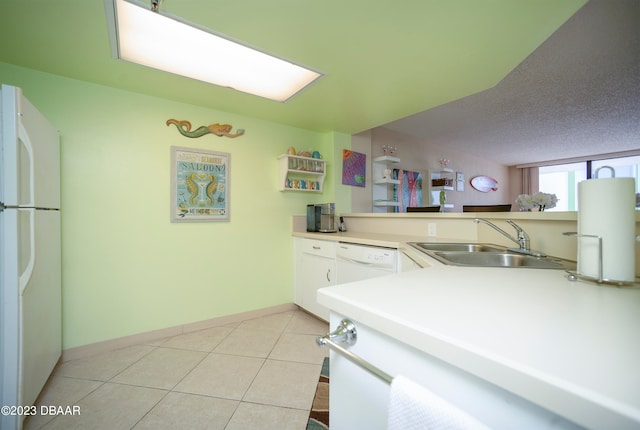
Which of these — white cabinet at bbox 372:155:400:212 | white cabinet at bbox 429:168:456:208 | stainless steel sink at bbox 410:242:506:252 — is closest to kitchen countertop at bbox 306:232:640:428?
stainless steel sink at bbox 410:242:506:252

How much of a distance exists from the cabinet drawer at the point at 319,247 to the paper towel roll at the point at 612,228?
1714 mm

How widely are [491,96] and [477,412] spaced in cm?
323

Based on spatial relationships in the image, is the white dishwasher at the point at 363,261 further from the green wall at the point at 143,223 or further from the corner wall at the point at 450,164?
the corner wall at the point at 450,164

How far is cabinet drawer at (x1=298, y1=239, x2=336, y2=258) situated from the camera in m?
2.38

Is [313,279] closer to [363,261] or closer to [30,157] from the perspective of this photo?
[363,261]

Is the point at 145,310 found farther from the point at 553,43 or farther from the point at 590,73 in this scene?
the point at 590,73

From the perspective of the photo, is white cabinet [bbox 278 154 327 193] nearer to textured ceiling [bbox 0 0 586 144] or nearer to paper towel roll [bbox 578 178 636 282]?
textured ceiling [bbox 0 0 586 144]

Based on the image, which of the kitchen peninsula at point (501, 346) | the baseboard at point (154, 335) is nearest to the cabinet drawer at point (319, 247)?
the baseboard at point (154, 335)

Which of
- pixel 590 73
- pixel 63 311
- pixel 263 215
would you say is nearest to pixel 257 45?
pixel 263 215

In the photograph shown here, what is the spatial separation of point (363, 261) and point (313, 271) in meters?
0.74

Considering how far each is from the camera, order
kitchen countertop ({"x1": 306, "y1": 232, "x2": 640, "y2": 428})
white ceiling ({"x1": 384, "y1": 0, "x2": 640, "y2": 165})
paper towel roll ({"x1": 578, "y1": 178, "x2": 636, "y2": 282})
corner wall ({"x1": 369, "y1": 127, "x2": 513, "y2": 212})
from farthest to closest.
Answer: corner wall ({"x1": 369, "y1": 127, "x2": 513, "y2": 212}), white ceiling ({"x1": 384, "y1": 0, "x2": 640, "y2": 165}), paper towel roll ({"x1": 578, "y1": 178, "x2": 636, "y2": 282}), kitchen countertop ({"x1": 306, "y1": 232, "x2": 640, "y2": 428})

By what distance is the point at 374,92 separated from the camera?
6.95 ft

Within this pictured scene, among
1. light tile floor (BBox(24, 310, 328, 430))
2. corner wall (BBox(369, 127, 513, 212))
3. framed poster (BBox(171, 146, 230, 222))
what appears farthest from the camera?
corner wall (BBox(369, 127, 513, 212))

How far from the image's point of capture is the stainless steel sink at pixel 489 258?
3.57 feet
